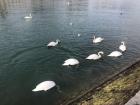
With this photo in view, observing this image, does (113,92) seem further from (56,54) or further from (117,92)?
(56,54)

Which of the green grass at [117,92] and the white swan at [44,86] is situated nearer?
the green grass at [117,92]

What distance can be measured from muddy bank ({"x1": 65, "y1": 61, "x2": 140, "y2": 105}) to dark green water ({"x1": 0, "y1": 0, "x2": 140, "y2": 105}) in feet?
4.14

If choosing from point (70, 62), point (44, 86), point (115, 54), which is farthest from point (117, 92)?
point (115, 54)

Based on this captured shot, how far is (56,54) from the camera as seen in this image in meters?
23.7

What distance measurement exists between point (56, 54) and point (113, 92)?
33.4 ft

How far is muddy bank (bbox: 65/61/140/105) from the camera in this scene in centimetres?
1323

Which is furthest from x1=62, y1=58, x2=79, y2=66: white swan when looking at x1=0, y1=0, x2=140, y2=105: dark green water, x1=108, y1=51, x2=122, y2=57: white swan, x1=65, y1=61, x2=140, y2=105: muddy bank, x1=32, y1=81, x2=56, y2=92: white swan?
x1=65, y1=61, x2=140, y2=105: muddy bank

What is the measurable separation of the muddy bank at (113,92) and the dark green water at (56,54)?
126cm

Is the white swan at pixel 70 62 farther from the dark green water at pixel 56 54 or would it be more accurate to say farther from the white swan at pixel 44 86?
the white swan at pixel 44 86

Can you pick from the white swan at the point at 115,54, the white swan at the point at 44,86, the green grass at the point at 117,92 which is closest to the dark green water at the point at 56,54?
the white swan at the point at 44,86

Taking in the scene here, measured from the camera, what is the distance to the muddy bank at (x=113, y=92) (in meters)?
13.2

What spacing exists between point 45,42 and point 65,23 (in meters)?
10.0

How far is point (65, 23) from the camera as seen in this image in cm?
3631

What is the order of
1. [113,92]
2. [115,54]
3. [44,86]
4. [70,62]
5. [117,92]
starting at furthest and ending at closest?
1. [115,54]
2. [70,62]
3. [44,86]
4. [113,92]
5. [117,92]
